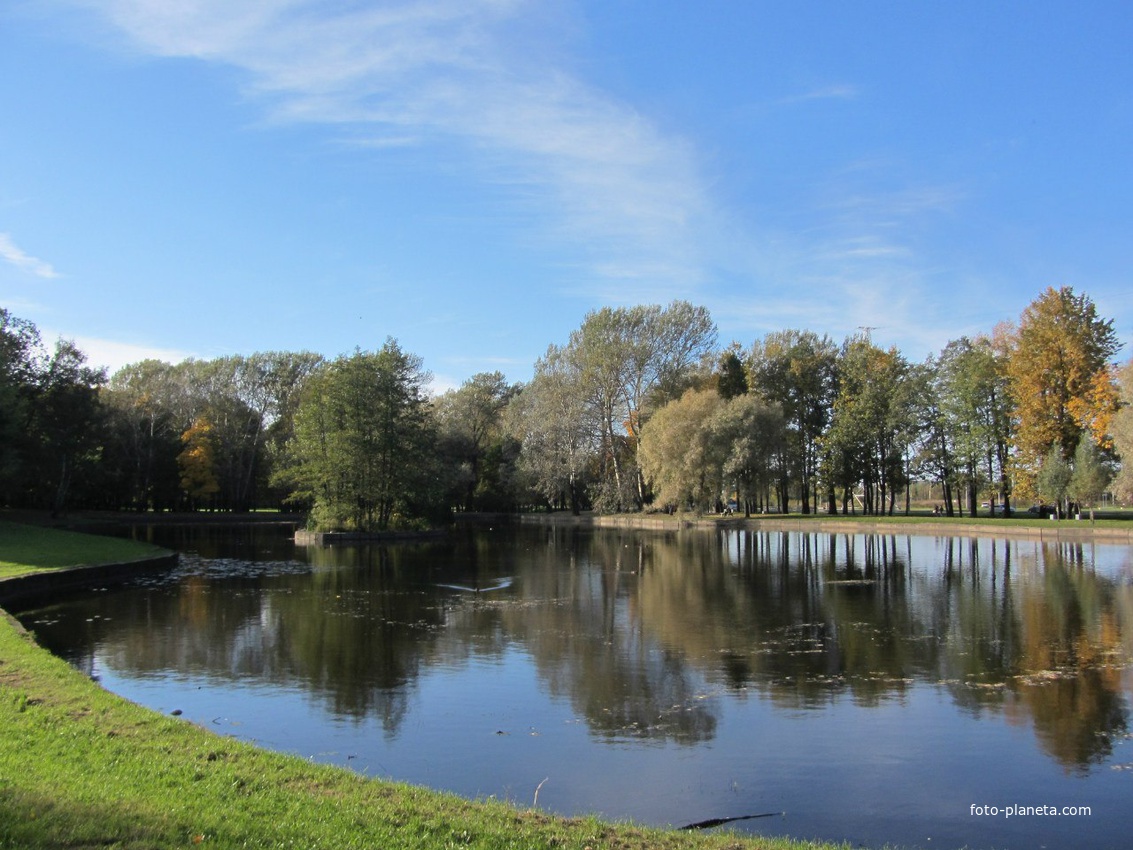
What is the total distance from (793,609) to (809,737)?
11.3 meters

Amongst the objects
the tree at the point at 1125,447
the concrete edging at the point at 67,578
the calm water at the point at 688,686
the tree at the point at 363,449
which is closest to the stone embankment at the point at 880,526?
the tree at the point at 1125,447

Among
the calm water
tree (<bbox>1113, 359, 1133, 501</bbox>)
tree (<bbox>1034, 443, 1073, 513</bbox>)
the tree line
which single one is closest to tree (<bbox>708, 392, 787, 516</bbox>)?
the tree line

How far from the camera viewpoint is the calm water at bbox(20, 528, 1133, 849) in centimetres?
904

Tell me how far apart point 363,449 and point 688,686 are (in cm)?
4155

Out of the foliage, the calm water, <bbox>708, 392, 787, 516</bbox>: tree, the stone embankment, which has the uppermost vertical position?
<bbox>708, 392, 787, 516</bbox>: tree

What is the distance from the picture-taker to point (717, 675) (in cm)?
1444

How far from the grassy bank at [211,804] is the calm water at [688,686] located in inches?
65.4

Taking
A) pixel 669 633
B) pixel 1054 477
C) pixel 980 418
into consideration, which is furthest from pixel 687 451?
pixel 669 633

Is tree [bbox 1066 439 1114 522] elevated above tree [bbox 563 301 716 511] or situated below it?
below

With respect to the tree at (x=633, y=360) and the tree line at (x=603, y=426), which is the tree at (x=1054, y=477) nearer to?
the tree line at (x=603, y=426)

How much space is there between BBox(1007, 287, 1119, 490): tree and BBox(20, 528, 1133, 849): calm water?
88.0 feet

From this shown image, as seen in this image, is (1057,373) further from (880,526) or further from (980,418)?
(880,526)

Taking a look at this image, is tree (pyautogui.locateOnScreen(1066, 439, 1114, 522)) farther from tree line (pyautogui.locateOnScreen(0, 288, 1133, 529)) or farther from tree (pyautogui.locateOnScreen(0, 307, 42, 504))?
tree (pyautogui.locateOnScreen(0, 307, 42, 504))

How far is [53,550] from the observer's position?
3116 centimetres
